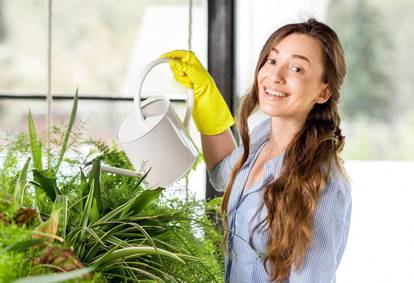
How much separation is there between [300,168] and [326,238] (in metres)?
0.17

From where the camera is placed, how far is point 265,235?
188 centimetres

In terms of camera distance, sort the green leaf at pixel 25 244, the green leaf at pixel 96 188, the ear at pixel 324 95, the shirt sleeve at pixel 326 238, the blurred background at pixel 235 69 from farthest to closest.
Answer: the blurred background at pixel 235 69 < the ear at pixel 324 95 < the shirt sleeve at pixel 326 238 < the green leaf at pixel 96 188 < the green leaf at pixel 25 244

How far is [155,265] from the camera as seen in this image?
1256 millimetres

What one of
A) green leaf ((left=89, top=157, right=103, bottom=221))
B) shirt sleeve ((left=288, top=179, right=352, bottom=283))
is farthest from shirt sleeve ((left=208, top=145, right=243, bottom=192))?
green leaf ((left=89, top=157, right=103, bottom=221))

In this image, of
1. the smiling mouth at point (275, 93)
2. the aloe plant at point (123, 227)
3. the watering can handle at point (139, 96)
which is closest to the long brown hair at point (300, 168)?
the smiling mouth at point (275, 93)

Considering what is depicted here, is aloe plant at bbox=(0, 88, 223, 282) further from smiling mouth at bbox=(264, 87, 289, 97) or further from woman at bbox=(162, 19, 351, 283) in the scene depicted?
smiling mouth at bbox=(264, 87, 289, 97)

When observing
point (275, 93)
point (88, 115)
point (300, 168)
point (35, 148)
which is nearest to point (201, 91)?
point (275, 93)

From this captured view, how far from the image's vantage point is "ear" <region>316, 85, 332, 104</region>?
80.4 inches

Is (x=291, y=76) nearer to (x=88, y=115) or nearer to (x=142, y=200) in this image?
(x=142, y=200)

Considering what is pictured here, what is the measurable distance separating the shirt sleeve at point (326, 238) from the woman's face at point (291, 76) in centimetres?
20

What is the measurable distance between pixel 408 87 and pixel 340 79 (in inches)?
46.5

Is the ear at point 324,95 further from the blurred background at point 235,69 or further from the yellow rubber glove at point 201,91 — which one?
the blurred background at point 235,69

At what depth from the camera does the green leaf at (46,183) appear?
1305 mm

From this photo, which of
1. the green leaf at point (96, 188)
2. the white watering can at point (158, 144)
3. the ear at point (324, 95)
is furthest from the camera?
the ear at point (324, 95)
